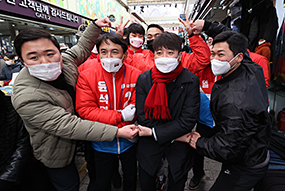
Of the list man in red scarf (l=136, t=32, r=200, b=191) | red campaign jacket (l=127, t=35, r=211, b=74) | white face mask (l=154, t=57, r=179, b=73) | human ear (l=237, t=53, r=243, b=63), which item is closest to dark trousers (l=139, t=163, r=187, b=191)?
man in red scarf (l=136, t=32, r=200, b=191)

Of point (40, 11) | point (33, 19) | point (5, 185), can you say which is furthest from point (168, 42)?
point (40, 11)

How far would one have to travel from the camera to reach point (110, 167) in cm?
168

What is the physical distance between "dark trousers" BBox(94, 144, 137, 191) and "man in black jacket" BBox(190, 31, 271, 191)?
753 mm

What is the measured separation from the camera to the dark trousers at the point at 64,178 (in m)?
1.51

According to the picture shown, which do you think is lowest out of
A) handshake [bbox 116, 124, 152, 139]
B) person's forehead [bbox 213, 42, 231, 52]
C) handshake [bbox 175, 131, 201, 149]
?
handshake [bbox 175, 131, 201, 149]

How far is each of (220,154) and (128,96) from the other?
0.97 meters

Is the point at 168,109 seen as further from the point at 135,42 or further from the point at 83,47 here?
the point at 135,42

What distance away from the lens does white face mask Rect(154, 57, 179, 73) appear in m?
1.41

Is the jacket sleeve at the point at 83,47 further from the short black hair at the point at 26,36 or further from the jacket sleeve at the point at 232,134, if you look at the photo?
the jacket sleeve at the point at 232,134

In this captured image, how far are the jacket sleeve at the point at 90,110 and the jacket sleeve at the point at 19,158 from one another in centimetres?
52

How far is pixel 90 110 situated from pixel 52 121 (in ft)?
1.05

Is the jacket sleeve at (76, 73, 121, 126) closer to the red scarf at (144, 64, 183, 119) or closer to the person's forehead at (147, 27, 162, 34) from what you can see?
the red scarf at (144, 64, 183, 119)

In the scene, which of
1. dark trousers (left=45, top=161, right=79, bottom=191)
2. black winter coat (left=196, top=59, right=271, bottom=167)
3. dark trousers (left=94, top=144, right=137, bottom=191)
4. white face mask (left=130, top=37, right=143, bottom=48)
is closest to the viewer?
black winter coat (left=196, top=59, right=271, bottom=167)

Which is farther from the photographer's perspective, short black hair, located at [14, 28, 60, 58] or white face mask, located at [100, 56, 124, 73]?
white face mask, located at [100, 56, 124, 73]
